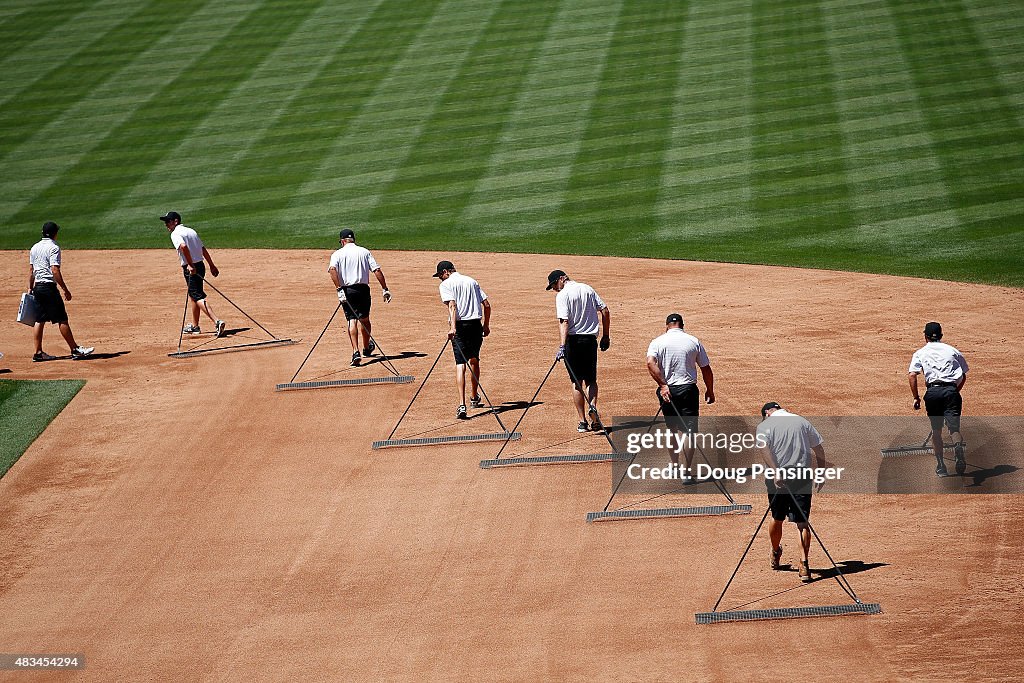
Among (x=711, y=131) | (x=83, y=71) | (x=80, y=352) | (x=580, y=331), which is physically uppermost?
(x=83, y=71)

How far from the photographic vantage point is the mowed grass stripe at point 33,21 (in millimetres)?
40406

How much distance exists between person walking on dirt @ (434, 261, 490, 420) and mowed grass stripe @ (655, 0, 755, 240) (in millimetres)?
10578

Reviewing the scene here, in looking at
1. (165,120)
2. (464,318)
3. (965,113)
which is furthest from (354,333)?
(965,113)

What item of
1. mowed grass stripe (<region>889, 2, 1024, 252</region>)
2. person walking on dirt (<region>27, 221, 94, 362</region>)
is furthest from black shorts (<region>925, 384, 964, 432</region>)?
person walking on dirt (<region>27, 221, 94, 362</region>)

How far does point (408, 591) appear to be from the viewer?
10109 millimetres

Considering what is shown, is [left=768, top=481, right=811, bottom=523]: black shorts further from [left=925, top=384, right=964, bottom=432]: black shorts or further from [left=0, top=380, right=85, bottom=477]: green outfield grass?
[left=0, top=380, right=85, bottom=477]: green outfield grass

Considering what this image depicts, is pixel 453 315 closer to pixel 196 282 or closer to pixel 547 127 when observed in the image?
pixel 196 282

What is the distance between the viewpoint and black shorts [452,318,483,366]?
1438 centimetres

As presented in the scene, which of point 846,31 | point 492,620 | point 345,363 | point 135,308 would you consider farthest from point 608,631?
point 846,31

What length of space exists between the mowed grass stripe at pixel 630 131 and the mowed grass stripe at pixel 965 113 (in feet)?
23.7

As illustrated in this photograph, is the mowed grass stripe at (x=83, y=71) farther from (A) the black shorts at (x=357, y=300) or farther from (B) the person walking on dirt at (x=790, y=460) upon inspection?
(B) the person walking on dirt at (x=790, y=460)

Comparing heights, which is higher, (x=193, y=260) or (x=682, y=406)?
(x=193, y=260)

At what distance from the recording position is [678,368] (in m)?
11.6

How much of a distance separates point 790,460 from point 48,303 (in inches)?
493
